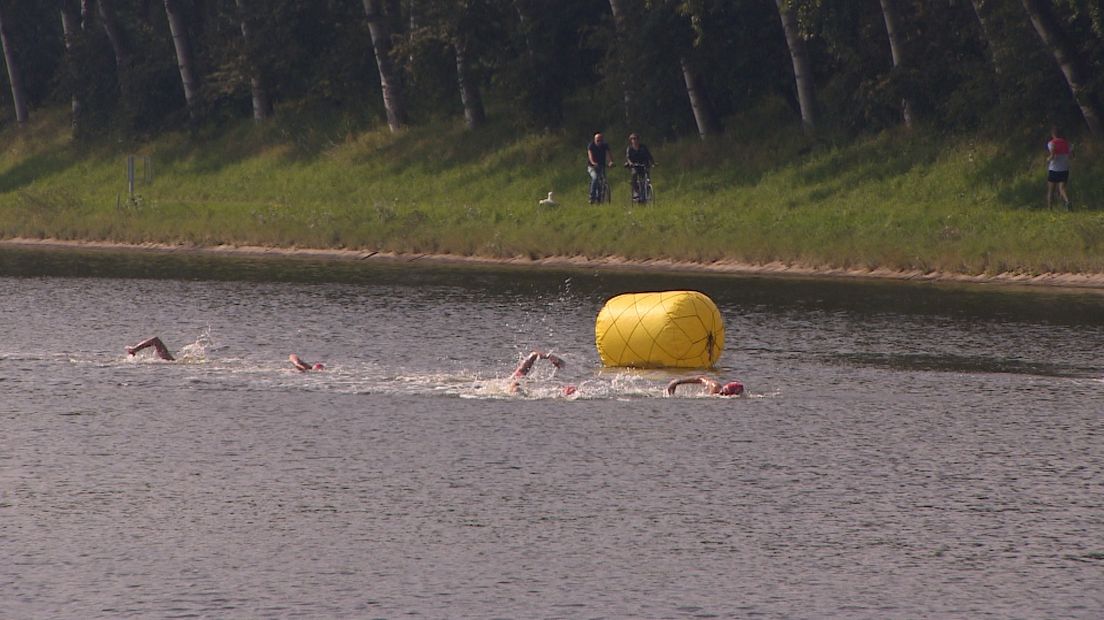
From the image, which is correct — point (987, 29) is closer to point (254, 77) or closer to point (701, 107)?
point (701, 107)

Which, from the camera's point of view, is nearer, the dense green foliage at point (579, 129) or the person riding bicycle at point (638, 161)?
the dense green foliage at point (579, 129)

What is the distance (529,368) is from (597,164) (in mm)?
23260

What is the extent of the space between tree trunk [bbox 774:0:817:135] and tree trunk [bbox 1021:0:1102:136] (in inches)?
238

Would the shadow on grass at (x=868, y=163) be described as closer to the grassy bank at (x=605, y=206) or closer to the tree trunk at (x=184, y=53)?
the grassy bank at (x=605, y=206)

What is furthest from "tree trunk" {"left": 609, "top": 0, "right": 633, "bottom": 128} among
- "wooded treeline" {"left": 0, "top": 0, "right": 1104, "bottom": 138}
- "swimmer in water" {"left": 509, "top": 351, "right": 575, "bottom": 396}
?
"swimmer in water" {"left": 509, "top": 351, "right": 575, "bottom": 396}

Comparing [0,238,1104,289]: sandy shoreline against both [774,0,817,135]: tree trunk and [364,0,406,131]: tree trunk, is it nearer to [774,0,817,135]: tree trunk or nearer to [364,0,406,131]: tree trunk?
[774,0,817,135]: tree trunk

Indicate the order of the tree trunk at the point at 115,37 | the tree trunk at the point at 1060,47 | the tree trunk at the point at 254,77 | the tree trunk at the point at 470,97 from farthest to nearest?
the tree trunk at the point at 115,37
the tree trunk at the point at 254,77
the tree trunk at the point at 470,97
the tree trunk at the point at 1060,47

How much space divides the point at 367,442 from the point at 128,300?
15010 millimetres

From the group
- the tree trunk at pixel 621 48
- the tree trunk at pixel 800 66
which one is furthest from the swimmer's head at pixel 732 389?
the tree trunk at pixel 621 48

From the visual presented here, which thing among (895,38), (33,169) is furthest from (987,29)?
(33,169)

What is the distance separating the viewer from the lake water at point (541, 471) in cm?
1130

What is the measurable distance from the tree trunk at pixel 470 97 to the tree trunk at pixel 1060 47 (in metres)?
18.7

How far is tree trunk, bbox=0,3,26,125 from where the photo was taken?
233 feet

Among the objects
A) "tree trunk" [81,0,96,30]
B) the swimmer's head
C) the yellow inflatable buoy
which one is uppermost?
"tree trunk" [81,0,96,30]
